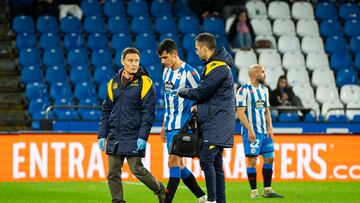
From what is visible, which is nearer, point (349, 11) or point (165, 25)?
point (165, 25)

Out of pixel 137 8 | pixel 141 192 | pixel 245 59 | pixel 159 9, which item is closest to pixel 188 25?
pixel 159 9

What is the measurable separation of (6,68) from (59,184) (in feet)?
24.1

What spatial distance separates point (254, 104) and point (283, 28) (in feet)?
36.8

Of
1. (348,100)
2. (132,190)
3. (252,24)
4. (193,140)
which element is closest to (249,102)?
(132,190)

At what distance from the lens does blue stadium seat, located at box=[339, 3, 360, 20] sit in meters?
26.9

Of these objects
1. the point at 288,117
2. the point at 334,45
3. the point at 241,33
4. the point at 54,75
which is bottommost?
the point at 288,117

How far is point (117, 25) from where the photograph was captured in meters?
25.3

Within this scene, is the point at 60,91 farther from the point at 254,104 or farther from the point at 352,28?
the point at 254,104

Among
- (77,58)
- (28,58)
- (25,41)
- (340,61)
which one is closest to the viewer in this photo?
(28,58)

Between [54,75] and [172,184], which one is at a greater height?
[54,75]

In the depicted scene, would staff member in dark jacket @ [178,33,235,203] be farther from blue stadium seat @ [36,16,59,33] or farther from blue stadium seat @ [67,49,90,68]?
blue stadium seat @ [36,16,59,33]

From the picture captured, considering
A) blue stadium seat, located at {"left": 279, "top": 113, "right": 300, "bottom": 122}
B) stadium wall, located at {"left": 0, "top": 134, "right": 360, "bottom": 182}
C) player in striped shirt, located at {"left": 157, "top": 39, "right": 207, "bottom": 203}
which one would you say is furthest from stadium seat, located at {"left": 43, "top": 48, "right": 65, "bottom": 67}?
player in striped shirt, located at {"left": 157, "top": 39, "right": 207, "bottom": 203}

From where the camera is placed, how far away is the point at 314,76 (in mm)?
24875

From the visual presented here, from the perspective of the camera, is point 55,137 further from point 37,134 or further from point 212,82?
point 212,82
